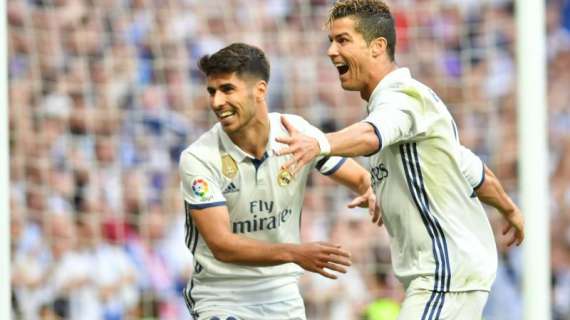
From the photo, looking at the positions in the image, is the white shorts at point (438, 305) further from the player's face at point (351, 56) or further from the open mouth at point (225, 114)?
the open mouth at point (225, 114)

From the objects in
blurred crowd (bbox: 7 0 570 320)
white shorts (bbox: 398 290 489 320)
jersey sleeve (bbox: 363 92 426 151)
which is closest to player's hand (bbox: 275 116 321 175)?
jersey sleeve (bbox: 363 92 426 151)

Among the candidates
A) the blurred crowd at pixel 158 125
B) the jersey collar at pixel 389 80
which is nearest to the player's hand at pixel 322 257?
the jersey collar at pixel 389 80

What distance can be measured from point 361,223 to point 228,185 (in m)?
3.81

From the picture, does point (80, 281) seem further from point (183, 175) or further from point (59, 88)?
point (183, 175)

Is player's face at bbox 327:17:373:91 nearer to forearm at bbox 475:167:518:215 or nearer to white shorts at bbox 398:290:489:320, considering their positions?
forearm at bbox 475:167:518:215

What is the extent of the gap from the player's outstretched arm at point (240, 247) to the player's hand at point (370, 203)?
424mm

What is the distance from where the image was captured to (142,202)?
9602mm

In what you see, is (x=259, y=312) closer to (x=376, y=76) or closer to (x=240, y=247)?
(x=240, y=247)

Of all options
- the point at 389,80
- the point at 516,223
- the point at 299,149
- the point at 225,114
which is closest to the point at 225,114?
the point at 225,114

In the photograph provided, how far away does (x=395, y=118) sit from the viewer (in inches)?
205

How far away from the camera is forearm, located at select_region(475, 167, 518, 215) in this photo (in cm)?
596

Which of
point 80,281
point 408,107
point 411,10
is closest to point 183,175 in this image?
point 408,107

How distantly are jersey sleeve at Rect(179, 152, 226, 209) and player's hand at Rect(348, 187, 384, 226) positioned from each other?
0.57 metres

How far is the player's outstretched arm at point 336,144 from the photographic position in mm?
4844
